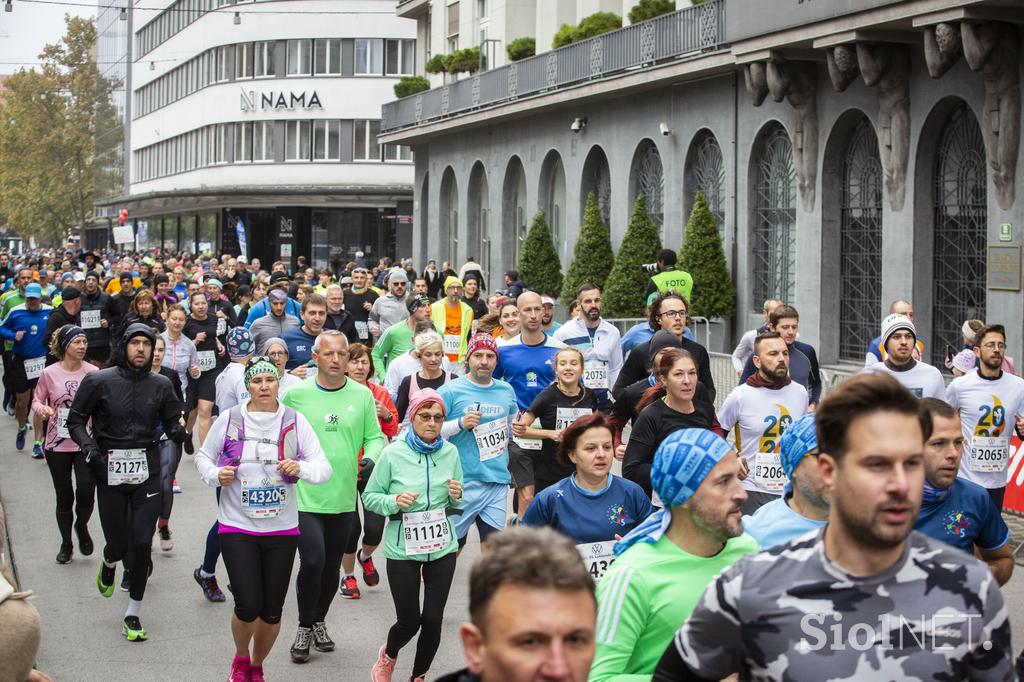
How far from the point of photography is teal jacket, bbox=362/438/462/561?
7965 mm

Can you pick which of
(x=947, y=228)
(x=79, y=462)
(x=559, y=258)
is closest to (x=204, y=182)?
(x=559, y=258)

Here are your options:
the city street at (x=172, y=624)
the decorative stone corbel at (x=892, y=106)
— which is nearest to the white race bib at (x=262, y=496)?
the city street at (x=172, y=624)

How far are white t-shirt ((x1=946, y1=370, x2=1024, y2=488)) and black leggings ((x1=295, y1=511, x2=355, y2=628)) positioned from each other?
13.0 feet

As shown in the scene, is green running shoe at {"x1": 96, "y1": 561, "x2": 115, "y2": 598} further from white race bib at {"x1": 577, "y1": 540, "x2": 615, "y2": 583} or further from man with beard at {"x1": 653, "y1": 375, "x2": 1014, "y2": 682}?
man with beard at {"x1": 653, "y1": 375, "x2": 1014, "y2": 682}

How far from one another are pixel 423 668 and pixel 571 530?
1.68 meters

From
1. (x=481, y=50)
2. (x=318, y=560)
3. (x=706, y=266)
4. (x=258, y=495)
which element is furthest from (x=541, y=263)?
(x=258, y=495)

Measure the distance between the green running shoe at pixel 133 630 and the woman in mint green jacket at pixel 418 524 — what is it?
6.48ft

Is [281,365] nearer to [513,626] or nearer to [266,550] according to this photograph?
[266,550]

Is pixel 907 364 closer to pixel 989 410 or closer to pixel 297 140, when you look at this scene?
pixel 989 410

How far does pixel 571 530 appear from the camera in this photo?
6.67 m

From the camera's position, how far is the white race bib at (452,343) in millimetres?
15617

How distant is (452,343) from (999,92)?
7.85m

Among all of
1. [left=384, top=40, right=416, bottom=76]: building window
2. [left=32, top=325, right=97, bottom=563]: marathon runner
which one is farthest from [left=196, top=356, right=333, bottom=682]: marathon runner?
[left=384, top=40, right=416, bottom=76]: building window

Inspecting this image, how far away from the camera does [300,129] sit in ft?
218
